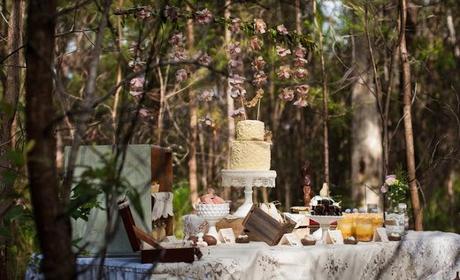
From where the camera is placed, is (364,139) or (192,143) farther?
(192,143)

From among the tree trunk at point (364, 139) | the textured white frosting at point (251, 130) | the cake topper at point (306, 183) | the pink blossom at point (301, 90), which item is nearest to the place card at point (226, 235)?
the textured white frosting at point (251, 130)

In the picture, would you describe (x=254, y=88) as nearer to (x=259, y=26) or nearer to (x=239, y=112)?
(x=239, y=112)

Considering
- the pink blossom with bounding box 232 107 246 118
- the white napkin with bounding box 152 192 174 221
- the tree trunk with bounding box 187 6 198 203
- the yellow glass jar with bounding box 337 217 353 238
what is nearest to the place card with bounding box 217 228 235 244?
the white napkin with bounding box 152 192 174 221

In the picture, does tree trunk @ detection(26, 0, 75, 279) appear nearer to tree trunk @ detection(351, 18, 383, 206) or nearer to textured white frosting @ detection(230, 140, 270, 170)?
textured white frosting @ detection(230, 140, 270, 170)

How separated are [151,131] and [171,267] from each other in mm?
14289

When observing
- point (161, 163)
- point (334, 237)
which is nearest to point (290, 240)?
point (334, 237)

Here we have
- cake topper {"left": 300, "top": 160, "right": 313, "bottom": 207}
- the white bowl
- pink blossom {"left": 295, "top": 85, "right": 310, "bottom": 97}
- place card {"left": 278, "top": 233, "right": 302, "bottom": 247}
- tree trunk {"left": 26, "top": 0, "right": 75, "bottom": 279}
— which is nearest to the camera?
tree trunk {"left": 26, "top": 0, "right": 75, "bottom": 279}

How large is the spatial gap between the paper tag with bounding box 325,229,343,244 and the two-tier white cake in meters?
0.85

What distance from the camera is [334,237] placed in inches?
237

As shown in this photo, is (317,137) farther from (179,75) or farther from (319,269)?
(319,269)

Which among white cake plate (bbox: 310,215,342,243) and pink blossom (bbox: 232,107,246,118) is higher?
pink blossom (bbox: 232,107,246,118)

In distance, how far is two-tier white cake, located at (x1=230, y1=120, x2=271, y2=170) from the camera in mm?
6570

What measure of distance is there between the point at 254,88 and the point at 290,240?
789 cm

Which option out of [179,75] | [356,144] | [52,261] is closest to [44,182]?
[52,261]
